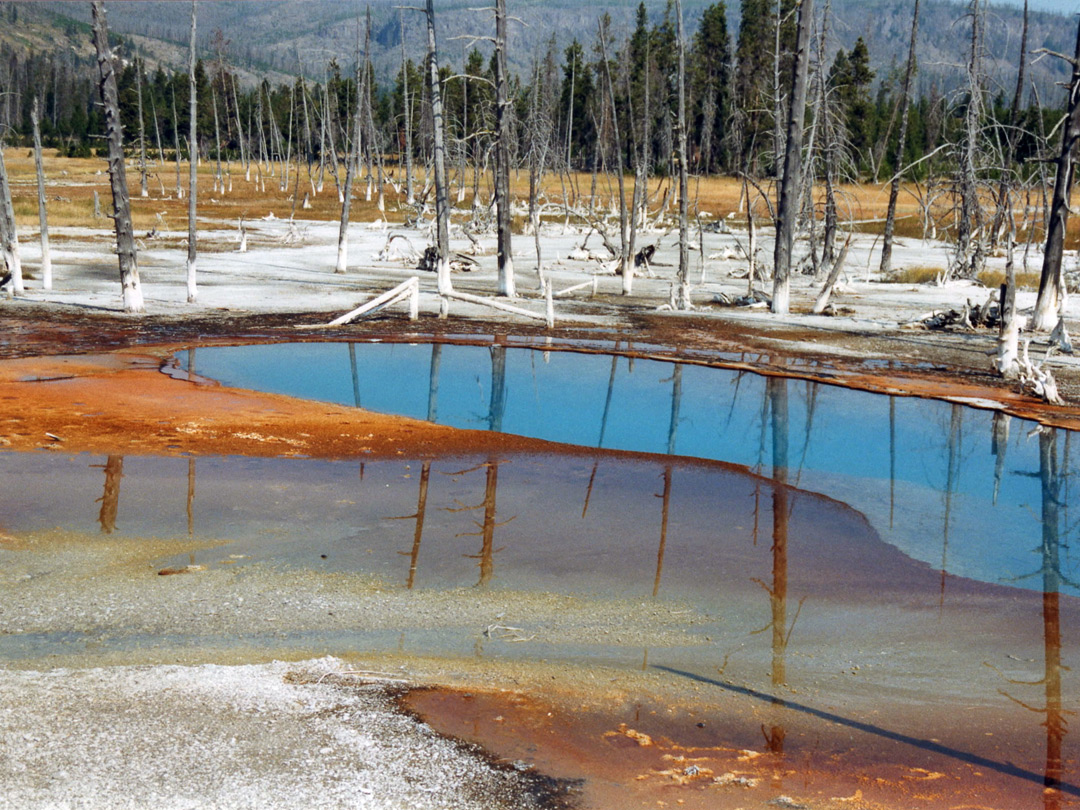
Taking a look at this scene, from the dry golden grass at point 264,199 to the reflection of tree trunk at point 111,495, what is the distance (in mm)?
32677

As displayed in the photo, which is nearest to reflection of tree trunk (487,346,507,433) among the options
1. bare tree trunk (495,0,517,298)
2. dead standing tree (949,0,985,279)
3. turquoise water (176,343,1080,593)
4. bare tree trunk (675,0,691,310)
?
turquoise water (176,343,1080,593)

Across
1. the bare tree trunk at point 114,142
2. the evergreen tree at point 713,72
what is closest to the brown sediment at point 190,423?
the bare tree trunk at point 114,142

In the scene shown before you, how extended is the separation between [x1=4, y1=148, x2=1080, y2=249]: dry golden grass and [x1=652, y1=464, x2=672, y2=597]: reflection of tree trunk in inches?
1234

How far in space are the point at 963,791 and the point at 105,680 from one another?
15.2 feet

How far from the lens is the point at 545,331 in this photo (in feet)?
68.4

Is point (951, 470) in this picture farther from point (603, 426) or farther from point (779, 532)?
point (603, 426)

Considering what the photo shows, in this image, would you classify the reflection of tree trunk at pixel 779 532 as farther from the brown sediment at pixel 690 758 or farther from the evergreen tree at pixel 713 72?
the evergreen tree at pixel 713 72

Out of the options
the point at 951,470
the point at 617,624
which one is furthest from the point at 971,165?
the point at 617,624

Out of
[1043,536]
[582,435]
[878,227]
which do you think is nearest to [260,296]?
[582,435]

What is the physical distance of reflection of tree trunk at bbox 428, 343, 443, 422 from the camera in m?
14.5

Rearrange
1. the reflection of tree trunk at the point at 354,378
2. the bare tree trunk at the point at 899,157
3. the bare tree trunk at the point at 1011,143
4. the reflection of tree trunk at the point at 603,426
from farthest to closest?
the bare tree trunk at the point at 899,157 → the bare tree trunk at the point at 1011,143 → the reflection of tree trunk at the point at 354,378 → the reflection of tree trunk at the point at 603,426

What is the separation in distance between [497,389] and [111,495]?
7.34 metres

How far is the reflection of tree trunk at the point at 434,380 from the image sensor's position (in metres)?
14.5

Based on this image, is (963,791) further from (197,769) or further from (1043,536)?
(1043,536)
